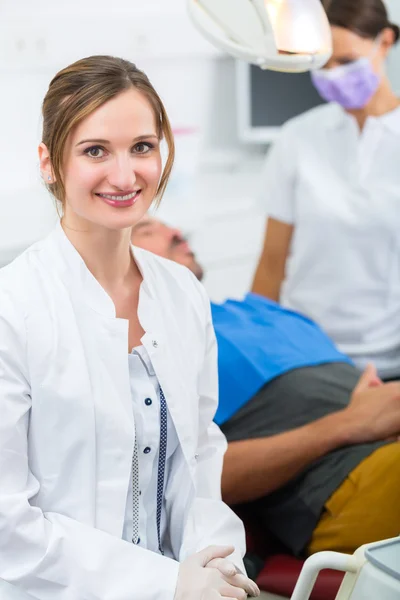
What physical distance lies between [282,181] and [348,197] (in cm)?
19

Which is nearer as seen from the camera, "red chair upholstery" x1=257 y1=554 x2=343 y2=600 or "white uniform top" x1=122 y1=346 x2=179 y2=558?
"white uniform top" x1=122 y1=346 x2=179 y2=558

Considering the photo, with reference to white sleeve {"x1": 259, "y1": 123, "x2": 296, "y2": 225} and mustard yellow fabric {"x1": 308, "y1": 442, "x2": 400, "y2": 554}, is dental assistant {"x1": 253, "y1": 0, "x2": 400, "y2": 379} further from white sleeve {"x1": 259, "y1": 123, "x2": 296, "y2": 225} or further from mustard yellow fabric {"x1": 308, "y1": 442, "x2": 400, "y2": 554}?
mustard yellow fabric {"x1": 308, "y1": 442, "x2": 400, "y2": 554}

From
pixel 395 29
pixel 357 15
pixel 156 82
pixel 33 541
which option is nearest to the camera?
pixel 33 541

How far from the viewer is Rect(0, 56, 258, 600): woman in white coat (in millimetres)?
1070

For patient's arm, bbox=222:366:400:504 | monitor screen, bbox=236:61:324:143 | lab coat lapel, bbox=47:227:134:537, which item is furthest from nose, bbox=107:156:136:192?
monitor screen, bbox=236:61:324:143

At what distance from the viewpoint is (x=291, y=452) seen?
1.61 m

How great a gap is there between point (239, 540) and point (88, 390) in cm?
36

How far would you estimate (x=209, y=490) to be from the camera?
129cm

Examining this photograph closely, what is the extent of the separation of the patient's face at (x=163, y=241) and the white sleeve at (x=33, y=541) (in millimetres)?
780

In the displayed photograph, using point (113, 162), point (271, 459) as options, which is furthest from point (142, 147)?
point (271, 459)

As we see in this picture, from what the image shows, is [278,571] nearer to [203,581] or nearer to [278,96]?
[203,581]

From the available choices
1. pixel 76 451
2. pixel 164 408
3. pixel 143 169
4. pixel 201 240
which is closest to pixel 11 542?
pixel 76 451

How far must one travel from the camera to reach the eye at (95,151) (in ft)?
3.63

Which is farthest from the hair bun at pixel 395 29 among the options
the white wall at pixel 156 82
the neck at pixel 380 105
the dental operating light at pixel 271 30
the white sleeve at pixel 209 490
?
the white sleeve at pixel 209 490
